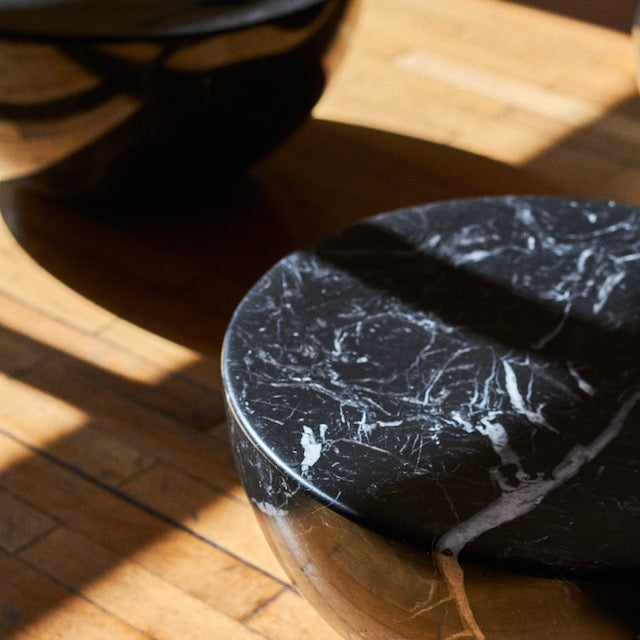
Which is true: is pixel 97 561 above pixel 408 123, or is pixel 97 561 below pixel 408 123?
below

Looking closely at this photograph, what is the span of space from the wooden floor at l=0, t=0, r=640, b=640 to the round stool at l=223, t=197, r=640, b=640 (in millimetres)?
288

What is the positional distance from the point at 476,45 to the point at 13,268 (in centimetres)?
118

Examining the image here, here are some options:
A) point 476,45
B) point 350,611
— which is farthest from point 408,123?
point 350,611

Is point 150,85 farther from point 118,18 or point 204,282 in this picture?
point 204,282

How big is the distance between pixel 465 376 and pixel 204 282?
0.73 meters

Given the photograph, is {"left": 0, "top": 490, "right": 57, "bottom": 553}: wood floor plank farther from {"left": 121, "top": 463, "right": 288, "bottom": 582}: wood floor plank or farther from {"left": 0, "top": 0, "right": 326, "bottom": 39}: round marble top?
{"left": 0, "top": 0, "right": 326, "bottom": 39}: round marble top

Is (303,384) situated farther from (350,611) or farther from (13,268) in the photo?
(13,268)

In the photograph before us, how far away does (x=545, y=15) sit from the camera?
8.12 ft

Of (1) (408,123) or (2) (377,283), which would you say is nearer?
(2) (377,283)

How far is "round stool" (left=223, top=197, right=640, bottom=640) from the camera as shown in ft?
2.52

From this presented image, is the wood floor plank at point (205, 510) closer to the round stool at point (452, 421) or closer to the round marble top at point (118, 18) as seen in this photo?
the round stool at point (452, 421)

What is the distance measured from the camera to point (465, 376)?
943 mm

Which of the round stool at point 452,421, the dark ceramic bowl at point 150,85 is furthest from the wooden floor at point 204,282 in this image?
the round stool at point 452,421

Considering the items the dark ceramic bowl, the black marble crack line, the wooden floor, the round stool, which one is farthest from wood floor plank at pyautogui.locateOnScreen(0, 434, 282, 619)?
the dark ceramic bowl
